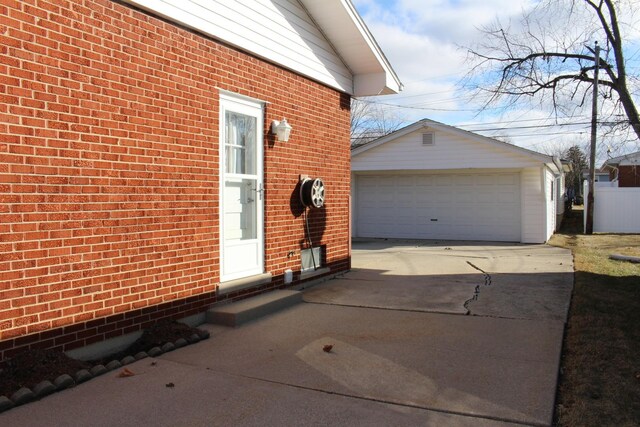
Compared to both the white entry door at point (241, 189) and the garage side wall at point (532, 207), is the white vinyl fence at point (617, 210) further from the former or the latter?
the white entry door at point (241, 189)

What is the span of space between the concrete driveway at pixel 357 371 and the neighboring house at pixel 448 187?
30.2 feet

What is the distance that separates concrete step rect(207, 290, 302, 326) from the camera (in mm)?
5859

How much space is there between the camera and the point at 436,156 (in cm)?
1706

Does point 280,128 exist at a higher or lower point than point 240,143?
higher

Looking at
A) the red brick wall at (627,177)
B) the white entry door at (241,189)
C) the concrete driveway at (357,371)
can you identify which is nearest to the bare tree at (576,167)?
the red brick wall at (627,177)

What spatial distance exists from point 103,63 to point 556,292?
6804 millimetres

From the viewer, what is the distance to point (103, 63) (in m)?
4.79

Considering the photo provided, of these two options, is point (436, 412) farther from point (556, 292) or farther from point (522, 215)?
point (522, 215)

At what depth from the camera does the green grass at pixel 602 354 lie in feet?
11.7

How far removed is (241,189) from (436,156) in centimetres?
1134

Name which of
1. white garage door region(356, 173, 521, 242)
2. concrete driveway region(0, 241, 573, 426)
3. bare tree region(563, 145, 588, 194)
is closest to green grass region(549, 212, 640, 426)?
concrete driveway region(0, 241, 573, 426)

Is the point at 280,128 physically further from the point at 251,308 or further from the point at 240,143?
the point at 251,308

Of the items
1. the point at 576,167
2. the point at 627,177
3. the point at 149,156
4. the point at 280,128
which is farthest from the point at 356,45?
the point at 576,167

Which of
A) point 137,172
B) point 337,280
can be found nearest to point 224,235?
point 137,172
